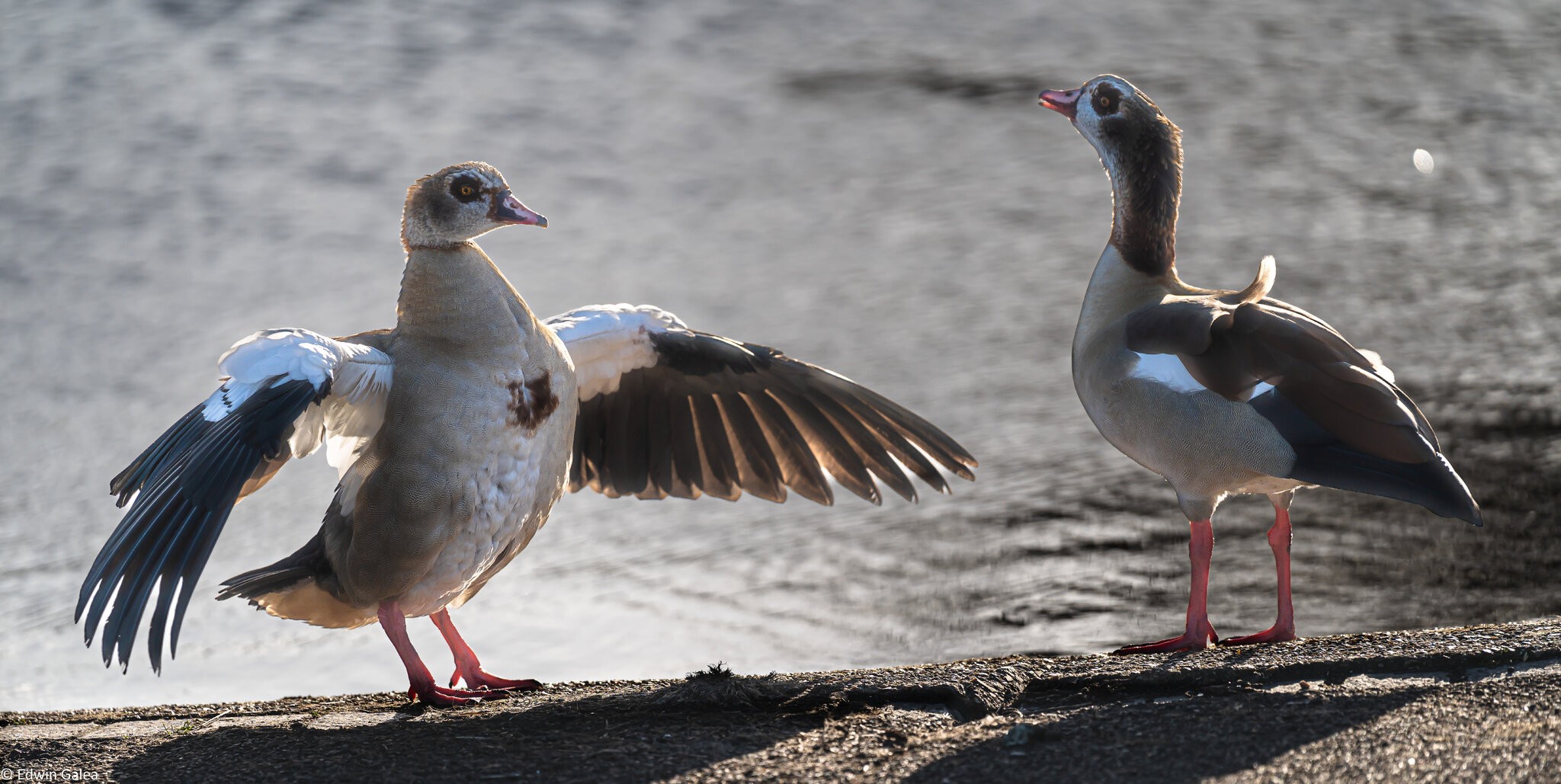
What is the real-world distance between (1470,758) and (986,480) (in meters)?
3.81

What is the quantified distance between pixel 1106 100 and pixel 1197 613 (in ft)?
5.95

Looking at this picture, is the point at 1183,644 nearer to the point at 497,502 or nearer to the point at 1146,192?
the point at 1146,192

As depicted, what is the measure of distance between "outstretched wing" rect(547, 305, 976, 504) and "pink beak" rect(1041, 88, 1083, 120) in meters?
1.21

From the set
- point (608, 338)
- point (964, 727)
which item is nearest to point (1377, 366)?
point (964, 727)

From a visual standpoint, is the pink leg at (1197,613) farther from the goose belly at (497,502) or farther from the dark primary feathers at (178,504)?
the dark primary feathers at (178,504)

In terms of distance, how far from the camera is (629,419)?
209 inches

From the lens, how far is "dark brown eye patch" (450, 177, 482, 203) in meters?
4.50

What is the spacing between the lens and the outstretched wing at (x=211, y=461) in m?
3.46

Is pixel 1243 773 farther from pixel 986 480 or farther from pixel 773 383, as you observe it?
pixel 986 480

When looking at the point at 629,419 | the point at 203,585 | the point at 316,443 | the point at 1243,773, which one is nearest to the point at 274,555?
the point at 203,585

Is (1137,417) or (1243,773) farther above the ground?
(1137,417)

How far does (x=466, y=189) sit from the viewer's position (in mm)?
4500

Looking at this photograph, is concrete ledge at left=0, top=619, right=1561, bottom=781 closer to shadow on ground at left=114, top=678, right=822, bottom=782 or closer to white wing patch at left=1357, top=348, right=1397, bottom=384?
shadow on ground at left=114, top=678, right=822, bottom=782

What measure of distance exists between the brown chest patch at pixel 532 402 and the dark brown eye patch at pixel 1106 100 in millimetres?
2093
